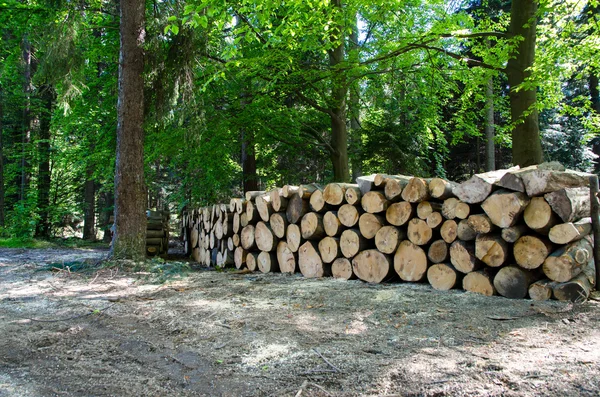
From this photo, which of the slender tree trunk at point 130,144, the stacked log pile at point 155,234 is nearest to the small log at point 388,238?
the slender tree trunk at point 130,144

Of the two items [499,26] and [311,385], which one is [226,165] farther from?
[311,385]

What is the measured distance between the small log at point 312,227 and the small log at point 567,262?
2.90m

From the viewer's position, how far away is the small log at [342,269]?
557cm

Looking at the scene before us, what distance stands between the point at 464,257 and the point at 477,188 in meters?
0.78

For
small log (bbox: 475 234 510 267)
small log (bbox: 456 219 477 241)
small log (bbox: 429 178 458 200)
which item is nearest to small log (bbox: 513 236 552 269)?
small log (bbox: 475 234 510 267)

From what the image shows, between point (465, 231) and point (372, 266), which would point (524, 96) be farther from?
point (372, 266)

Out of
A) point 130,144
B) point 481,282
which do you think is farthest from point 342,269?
point 130,144

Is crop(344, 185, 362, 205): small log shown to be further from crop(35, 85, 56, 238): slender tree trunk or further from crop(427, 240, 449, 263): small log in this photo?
crop(35, 85, 56, 238): slender tree trunk

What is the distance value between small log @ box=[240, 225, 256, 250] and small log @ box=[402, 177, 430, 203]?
311 cm

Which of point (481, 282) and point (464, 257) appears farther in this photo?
point (464, 257)

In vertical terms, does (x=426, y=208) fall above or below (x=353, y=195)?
below

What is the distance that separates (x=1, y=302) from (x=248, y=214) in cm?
376

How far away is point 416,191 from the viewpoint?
4902 millimetres

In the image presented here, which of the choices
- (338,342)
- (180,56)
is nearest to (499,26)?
(180,56)
